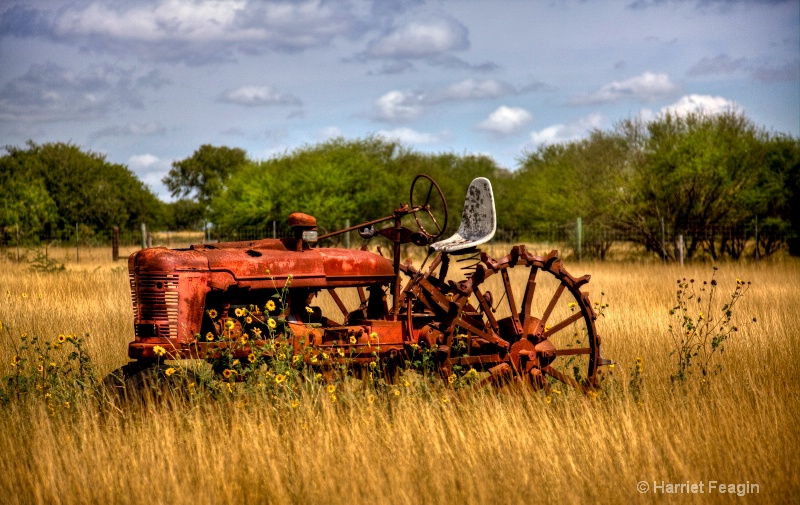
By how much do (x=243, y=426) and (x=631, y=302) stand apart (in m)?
7.06

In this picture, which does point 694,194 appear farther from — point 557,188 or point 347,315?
point 347,315

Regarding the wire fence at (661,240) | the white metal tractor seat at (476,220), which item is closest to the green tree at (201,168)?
the wire fence at (661,240)

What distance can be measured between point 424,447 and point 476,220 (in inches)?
83.2

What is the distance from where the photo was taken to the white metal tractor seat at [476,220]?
5.58 m

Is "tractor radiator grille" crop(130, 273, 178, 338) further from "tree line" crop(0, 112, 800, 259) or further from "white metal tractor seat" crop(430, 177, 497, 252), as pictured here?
"tree line" crop(0, 112, 800, 259)

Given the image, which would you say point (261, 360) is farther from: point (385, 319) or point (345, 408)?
point (385, 319)

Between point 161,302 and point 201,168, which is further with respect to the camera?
point 201,168

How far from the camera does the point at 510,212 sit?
36094 mm

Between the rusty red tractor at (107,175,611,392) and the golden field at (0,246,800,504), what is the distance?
314 millimetres

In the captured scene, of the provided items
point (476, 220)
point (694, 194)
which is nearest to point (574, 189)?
point (694, 194)

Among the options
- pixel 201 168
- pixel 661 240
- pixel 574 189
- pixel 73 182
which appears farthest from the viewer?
pixel 201 168

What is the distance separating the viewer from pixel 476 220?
19.3 feet

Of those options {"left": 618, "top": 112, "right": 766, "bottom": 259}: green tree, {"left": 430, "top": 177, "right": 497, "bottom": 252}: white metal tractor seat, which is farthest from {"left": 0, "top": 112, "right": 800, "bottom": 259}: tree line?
{"left": 430, "top": 177, "right": 497, "bottom": 252}: white metal tractor seat

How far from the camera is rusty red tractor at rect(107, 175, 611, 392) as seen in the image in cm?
485
